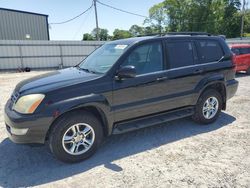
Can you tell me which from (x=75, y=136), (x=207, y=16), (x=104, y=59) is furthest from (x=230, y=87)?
(x=207, y=16)

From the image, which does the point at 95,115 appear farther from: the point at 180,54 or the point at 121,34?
the point at 121,34

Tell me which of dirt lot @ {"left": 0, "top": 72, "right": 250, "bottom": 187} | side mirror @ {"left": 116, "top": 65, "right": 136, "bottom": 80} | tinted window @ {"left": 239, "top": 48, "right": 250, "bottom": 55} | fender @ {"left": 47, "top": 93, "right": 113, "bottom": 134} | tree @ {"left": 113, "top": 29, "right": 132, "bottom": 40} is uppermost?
tree @ {"left": 113, "top": 29, "right": 132, "bottom": 40}

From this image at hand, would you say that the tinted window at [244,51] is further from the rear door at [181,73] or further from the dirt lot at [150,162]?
the rear door at [181,73]

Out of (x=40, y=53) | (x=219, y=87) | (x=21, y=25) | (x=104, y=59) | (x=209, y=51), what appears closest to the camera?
(x=104, y=59)

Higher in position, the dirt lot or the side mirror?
the side mirror

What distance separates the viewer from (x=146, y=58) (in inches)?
155

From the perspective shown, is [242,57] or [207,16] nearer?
[242,57]

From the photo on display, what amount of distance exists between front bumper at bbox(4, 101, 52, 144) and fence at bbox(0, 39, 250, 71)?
15267 mm

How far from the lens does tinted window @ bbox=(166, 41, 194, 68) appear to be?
4160mm

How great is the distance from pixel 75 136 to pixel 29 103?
0.83 meters

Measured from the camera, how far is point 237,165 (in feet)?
10.5

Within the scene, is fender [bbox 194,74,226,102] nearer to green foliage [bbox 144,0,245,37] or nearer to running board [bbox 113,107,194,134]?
running board [bbox 113,107,194,134]

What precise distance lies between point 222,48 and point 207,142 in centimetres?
224

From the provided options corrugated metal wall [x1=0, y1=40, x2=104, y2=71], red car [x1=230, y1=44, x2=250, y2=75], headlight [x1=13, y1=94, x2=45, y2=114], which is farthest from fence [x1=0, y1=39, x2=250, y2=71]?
headlight [x1=13, y1=94, x2=45, y2=114]
